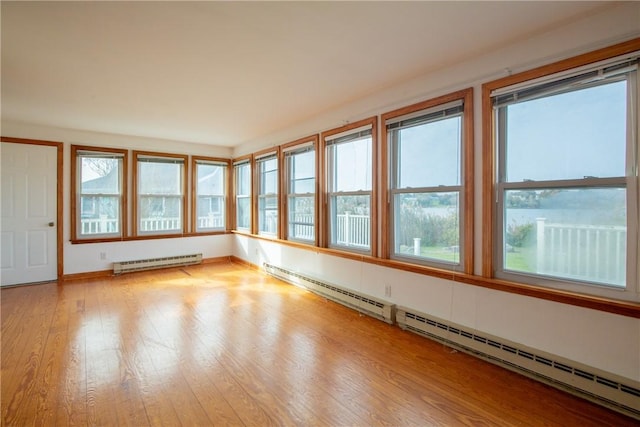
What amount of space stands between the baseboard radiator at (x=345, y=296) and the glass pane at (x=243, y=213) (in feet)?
5.51

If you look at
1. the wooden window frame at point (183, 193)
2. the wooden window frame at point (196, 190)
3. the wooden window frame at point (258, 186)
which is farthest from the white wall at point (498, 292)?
the wooden window frame at point (196, 190)

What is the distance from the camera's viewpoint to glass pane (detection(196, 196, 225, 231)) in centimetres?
647

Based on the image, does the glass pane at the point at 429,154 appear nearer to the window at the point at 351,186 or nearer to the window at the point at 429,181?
the window at the point at 429,181

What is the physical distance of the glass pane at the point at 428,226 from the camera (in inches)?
115

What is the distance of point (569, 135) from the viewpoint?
2.24m

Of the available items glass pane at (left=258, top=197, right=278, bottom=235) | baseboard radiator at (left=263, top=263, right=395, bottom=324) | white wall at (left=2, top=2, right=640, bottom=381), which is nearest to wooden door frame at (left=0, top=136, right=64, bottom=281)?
white wall at (left=2, top=2, right=640, bottom=381)

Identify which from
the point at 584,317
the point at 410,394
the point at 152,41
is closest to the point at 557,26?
the point at 584,317

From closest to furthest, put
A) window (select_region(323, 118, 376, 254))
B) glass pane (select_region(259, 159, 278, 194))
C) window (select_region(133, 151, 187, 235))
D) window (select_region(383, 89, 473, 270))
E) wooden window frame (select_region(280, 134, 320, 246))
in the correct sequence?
window (select_region(383, 89, 473, 270)) → window (select_region(323, 118, 376, 254)) → wooden window frame (select_region(280, 134, 320, 246)) → glass pane (select_region(259, 159, 278, 194)) → window (select_region(133, 151, 187, 235))

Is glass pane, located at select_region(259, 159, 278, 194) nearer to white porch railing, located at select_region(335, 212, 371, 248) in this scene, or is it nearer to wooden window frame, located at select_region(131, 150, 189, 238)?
wooden window frame, located at select_region(131, 150, 189, 238)

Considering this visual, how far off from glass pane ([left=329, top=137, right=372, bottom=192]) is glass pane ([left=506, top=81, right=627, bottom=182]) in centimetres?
153

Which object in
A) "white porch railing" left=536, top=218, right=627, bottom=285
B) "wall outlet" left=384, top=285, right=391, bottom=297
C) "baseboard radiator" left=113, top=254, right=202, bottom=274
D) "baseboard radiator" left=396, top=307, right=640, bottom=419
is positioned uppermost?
"white porch railing" left=536, top=218, right=627, bottom=285

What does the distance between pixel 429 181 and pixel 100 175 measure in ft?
17.8

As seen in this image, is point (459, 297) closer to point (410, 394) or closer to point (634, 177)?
point (410, 394)

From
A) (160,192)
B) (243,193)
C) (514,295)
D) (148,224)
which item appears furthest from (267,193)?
(514,295)
